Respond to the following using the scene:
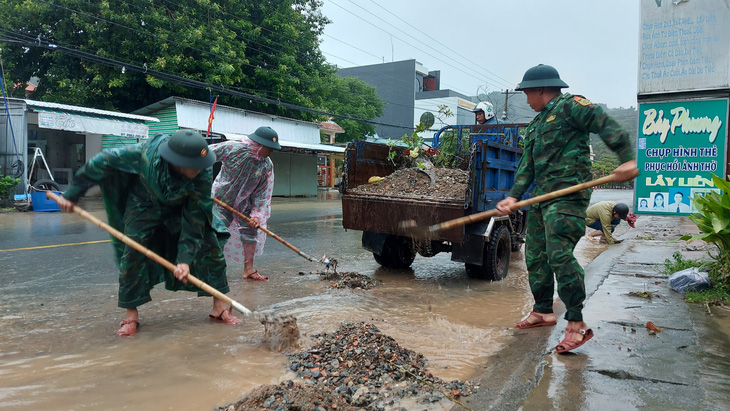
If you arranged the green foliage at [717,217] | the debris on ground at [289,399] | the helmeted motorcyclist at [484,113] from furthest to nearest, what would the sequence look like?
1. the helmeted motorcyclist at [484,113]
2. the green foliage at [717,217]
3. the debris on ground at [289,399]

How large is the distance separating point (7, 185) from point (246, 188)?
459 inches

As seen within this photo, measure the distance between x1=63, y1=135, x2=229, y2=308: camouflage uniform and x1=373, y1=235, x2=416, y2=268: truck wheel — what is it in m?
2.88

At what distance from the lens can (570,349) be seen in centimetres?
321

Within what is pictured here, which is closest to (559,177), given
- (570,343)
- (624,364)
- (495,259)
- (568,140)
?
(568,140)

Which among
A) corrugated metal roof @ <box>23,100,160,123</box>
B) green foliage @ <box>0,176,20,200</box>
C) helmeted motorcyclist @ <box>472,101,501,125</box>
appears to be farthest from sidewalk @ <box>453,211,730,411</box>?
corrugated metal roof @ <box>23,100,160,123</box>

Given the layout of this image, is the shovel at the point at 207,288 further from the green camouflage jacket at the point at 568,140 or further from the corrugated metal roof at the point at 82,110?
the corrugated metal roof at the point at 82,110

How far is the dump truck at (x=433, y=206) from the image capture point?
5289mm

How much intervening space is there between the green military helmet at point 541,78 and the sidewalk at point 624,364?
6.17 ft

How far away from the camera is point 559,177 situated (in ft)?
11.8

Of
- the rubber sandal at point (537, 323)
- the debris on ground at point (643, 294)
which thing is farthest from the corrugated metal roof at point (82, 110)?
the debris on ground at point (643, 294)

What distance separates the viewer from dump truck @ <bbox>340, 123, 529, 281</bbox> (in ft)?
17.4

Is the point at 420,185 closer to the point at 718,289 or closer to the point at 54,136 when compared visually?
the point at 718,289

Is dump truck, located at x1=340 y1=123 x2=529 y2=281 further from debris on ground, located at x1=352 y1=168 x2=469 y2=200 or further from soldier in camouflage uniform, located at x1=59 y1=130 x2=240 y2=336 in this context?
soldier in camouflage uniform, located at x1=59 y1=130 x2=240 y2=336

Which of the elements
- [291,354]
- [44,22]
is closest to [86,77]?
[44,22]
